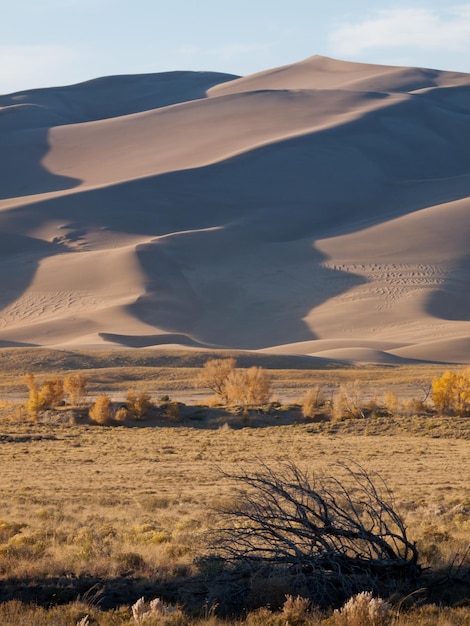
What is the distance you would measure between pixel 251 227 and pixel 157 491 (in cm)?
10960

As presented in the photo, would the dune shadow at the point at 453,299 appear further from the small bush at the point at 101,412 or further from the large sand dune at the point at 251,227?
the small bush at the point at 101,412

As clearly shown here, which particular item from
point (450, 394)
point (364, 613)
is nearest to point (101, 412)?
point (450, 394)

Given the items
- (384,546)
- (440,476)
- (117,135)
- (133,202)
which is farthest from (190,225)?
(384,546)

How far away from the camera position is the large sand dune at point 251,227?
92375 millimetres

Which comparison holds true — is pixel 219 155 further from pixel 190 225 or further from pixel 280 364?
pixel 280 364

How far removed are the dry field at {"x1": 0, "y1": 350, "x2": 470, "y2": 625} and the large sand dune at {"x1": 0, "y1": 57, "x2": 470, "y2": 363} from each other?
36.6 m

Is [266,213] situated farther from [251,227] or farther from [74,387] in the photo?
[74,387]

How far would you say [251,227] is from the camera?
414 feet

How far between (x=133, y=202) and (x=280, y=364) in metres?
75.9

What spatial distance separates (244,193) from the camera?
466 feet

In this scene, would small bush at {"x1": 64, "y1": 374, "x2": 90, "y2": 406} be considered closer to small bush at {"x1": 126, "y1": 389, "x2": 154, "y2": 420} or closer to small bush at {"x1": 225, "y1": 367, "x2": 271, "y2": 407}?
small bush at {"x1": 126, "y1": 389, "x2": 154, "y2": 420}

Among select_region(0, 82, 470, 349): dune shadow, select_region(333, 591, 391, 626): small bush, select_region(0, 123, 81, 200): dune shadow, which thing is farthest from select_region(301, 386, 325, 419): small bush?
select_region(0, 123, 81, 200): dune shadow

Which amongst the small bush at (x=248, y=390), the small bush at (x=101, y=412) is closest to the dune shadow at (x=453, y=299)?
the small bush at (x=248, y=390)

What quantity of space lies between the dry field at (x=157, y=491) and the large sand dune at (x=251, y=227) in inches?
1442
